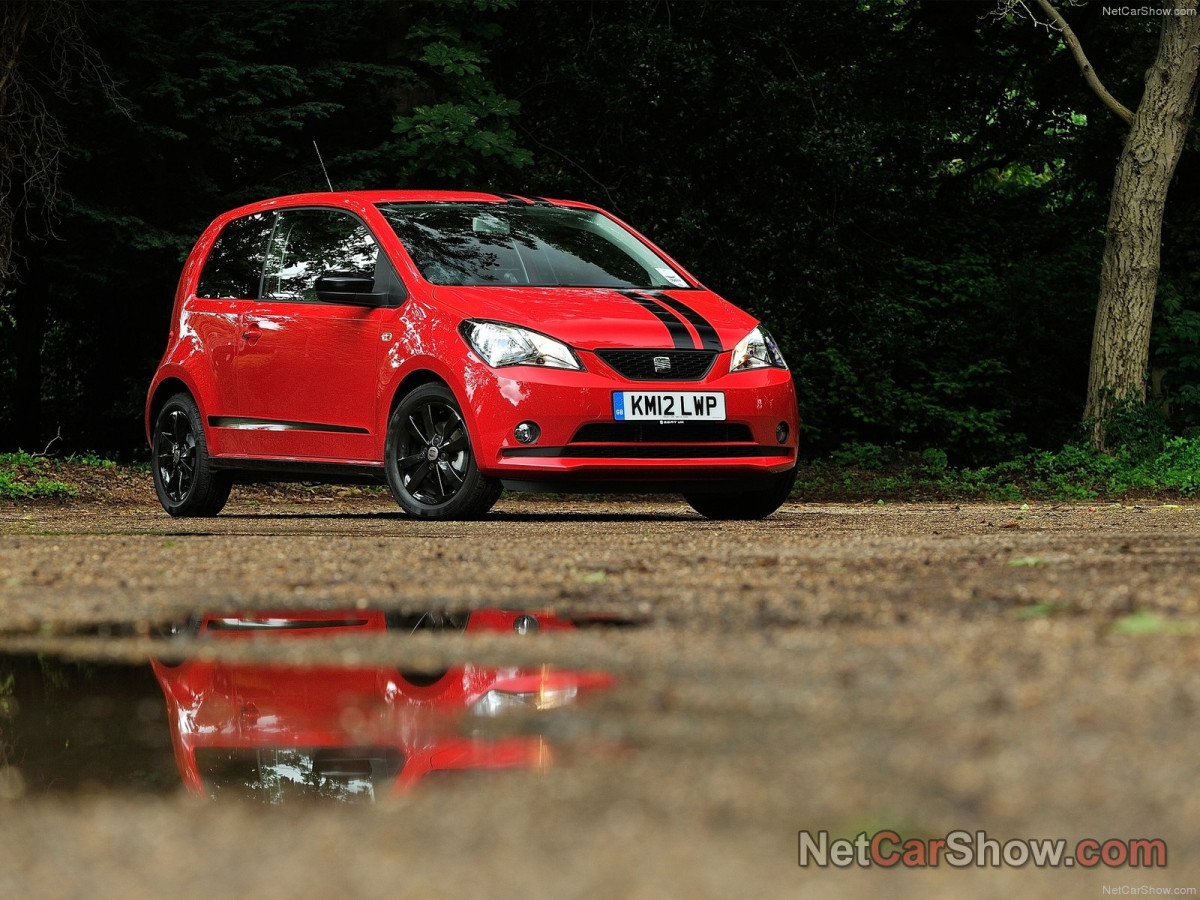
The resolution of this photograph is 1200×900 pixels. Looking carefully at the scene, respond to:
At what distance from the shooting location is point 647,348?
27.5 ft

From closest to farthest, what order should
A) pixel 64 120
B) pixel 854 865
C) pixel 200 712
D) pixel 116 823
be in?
pixel 854 865 < pixel 116 823 < pixel 200 712 < pixel 64 120

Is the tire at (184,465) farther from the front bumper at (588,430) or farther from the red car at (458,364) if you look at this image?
the front bumper at (588,430)

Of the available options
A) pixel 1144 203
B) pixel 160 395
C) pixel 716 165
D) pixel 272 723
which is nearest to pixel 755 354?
pixel 160 395

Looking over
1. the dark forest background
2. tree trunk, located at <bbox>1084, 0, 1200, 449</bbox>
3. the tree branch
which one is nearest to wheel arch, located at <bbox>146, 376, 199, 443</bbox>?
the dark forest background

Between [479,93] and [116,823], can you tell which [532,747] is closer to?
[116,823]

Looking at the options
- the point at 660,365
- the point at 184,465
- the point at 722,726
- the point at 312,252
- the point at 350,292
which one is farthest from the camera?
the point at 184,465

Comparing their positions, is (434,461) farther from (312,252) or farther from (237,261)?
(237,261)

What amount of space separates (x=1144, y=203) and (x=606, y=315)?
30.8ft

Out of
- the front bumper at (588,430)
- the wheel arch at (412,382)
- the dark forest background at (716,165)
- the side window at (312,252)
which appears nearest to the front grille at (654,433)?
the front bumper at (588,430)

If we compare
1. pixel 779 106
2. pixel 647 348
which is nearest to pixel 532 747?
pixel 647 348

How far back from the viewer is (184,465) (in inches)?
405

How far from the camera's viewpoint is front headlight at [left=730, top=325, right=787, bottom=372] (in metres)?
8.73

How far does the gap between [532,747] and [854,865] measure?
2.43 ft

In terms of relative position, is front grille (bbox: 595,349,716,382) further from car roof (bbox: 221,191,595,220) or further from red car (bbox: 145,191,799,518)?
car roof (bbox: 221,191,595,220)
